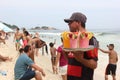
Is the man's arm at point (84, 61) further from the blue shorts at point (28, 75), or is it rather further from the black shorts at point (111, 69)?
the black shorts at point (111, 69)

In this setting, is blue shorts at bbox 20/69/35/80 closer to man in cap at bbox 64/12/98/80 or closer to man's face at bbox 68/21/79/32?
man in cap at bbox 64/12/98/80

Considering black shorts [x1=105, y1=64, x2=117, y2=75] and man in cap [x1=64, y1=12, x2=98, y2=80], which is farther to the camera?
black shorts [x1=105, y1=64, x2=117, y2=75]

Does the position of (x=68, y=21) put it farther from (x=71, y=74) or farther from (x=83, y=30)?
(x=71, y=74)

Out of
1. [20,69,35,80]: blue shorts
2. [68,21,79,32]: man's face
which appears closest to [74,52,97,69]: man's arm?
[68,21,79,32]: man's face

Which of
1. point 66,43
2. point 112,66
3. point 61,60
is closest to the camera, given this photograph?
point 66,43

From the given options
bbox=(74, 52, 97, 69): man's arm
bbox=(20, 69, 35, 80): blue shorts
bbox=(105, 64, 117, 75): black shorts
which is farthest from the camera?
bbox=(105, 64, 117, 75): black shorts

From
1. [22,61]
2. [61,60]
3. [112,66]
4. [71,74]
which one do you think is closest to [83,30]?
[71,74]

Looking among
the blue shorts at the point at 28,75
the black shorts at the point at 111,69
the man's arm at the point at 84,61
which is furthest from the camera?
the black shorts at the point at 111,69

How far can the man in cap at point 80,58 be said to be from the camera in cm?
357

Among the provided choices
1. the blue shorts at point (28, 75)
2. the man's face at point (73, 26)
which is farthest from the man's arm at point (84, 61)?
the blue shorts at point (28, 75)

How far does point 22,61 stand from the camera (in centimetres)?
815

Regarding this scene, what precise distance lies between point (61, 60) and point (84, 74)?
558 cm

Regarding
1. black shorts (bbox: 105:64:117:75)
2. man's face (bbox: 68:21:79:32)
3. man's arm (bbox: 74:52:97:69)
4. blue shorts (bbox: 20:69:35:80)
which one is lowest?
black shorts (bbox: 105:64:117:75)

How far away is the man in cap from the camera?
357 centimetres
